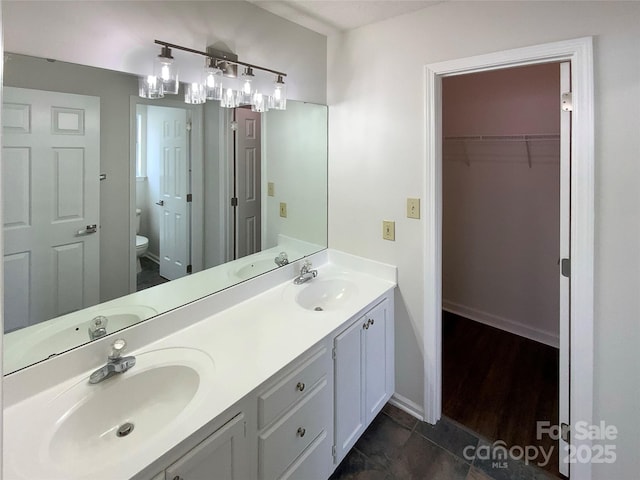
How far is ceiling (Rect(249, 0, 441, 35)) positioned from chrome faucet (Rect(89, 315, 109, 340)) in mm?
1599

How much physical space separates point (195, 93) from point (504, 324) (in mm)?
2910

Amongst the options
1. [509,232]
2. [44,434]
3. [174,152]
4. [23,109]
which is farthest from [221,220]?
[509,232]

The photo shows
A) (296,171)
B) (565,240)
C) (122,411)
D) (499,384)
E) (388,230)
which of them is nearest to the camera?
(122,411)

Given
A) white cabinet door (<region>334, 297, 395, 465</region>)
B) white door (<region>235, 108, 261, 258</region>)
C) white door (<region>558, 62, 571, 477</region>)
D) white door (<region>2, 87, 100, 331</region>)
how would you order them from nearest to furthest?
white door (<region>2, 87, 100, 331</region>) → white door (<region>558, 62, 571, 477</region>) → white cabinet door (<region>334, 297, 395, 465</region>) → white door (<region>235, 108, 261, 258</region>)

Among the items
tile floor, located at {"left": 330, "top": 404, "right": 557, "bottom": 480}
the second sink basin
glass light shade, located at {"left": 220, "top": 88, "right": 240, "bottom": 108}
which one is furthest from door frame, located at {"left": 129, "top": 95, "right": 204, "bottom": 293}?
tile floor, located at {"left": 330, "top": 404, "right": 557, "bottom": 480}

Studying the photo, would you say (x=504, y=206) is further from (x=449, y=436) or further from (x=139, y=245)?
(x=139, y=245)

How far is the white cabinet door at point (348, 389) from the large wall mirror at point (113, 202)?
634 millimetres

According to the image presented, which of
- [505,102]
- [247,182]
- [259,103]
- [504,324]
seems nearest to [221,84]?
[259,103]

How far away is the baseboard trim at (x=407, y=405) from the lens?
6.79 feet

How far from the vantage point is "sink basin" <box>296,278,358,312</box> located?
2.05 metres

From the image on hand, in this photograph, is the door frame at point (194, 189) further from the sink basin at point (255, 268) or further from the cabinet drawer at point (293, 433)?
the cabinet drawer at point (293, 433)

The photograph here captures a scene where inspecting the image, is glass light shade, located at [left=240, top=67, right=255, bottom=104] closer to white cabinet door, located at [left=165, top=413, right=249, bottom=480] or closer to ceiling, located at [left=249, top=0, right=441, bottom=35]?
ceiling, located at [left=249, top=0, right=441, bottom=35]

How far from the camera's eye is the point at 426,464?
1768 millimetres

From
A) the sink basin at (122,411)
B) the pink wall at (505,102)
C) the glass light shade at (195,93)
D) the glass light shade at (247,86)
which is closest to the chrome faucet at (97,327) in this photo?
the sink basin at (122,411)
